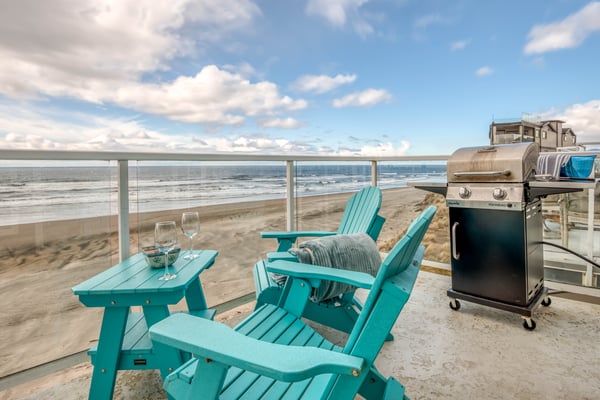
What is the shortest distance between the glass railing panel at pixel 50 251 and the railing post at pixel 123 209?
0.05 metres

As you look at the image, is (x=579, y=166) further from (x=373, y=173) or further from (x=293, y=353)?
(x=293, y=353)

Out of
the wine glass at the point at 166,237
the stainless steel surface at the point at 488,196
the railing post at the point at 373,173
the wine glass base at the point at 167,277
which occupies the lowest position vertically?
the wine glass base at the point at 167,277

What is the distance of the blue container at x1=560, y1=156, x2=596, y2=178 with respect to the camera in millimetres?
2164

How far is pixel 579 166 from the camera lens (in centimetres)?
219

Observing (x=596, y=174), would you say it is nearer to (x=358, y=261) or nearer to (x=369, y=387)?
(x=358, y=261)

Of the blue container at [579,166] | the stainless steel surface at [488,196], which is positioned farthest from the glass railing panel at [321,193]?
the blue container at [579,166]

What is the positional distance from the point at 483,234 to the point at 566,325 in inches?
33.5

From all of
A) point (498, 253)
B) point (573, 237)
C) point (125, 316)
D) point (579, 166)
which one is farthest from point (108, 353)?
point (573, 237)

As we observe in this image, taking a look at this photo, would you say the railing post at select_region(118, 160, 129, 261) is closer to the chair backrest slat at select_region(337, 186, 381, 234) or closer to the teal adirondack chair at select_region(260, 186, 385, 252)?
the teal adirondack chair at select_region(260, 186, 385, 252)

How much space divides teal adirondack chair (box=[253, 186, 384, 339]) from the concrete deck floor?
1.12ft

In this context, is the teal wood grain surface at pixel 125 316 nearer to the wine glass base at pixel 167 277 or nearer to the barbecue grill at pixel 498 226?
the wine glass base at pixel 167 277

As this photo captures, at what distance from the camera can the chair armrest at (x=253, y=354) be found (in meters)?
0.67

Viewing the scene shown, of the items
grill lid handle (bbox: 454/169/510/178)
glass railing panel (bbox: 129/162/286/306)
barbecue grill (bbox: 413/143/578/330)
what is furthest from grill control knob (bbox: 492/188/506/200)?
glass railing panel (bbox: 129/162/286/306)

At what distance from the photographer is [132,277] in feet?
5.04
